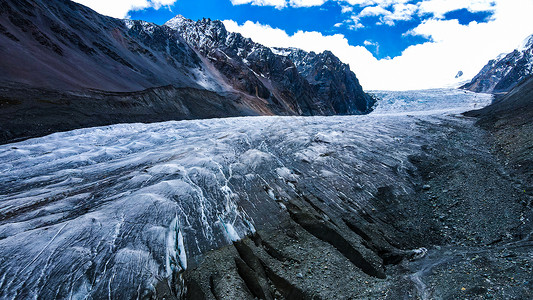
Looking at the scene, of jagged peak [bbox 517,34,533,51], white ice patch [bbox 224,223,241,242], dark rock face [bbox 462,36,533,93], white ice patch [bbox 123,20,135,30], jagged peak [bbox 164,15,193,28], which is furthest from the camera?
jagged peak [bbox 517,34,533,51]

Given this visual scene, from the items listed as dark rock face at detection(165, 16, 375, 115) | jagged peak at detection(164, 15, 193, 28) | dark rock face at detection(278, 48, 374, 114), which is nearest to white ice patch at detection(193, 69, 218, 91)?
dark rock face at detection(165, 16, 375, 115)

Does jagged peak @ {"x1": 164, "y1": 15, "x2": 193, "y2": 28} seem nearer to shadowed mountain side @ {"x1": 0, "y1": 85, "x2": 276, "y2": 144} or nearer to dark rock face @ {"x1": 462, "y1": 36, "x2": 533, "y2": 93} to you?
shadowed mountain side @ {"x1": 0, "y1": 85, "x2": 276, "y2": 144}

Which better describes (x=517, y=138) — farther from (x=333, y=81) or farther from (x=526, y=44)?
(x=526, y=44)

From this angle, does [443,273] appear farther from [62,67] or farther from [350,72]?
[350,72]

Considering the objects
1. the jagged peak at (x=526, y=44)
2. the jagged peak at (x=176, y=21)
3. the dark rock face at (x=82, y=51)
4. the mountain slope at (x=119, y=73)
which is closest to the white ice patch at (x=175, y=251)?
the mountain slope at (x=119, y=73)

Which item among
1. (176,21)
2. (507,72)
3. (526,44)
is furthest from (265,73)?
(526,44)

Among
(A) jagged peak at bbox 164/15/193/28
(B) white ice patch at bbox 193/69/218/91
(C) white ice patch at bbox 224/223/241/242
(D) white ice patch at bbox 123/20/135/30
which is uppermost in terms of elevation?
(A) jagged peak at bbox 164/15/193/28

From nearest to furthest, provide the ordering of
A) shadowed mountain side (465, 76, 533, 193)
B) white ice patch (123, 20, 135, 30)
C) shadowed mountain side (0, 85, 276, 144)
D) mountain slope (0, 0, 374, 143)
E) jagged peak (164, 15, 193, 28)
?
1. shadowed mountain side (465, 76, 533, 193)
2. shadowed mountain side (0, 85, 276, 144)
3. mountain slope (0, 0, 374, 143)
4. white ice patch (123, 20, 135, 30)
5. jagged peak (164, 15, 193, 28)
